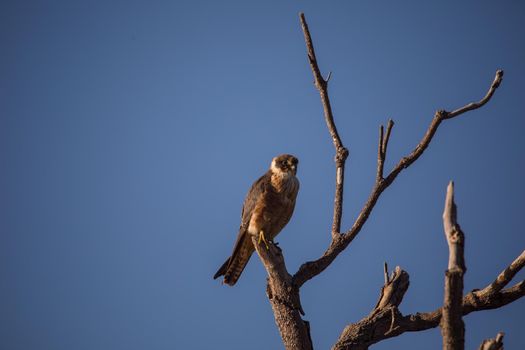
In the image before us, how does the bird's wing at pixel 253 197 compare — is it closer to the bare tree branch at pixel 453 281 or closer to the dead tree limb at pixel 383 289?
the dead tree limb at pixel 383 289

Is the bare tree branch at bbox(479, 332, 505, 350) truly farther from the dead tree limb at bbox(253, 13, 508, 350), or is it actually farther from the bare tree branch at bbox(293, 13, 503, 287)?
the bare tree branch at bbox(293, 13, 503, 287)

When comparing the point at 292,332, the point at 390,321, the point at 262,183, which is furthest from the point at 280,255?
the point at 262,183

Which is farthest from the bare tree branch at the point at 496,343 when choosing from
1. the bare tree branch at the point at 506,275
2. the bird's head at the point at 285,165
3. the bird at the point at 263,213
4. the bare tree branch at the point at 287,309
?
the bird's head at the point at 285,165

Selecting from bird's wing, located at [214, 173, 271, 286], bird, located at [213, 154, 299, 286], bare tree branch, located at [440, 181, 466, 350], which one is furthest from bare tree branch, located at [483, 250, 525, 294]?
bird's wing, located at [214, 173, 271, 286]

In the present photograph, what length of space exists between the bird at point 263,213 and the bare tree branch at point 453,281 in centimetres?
239

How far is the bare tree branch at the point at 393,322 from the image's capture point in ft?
11.0

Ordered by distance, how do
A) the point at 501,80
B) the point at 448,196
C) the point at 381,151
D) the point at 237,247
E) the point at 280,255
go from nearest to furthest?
the point at 448,196 < the point at 501,80 < the point at 381,151 < the point at 280,255 < the point at 237,247

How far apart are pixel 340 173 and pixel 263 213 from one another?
4.33ft

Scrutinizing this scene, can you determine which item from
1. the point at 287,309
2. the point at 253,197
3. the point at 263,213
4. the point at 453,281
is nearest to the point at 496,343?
the point at 453,281

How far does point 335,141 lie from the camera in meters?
3.75

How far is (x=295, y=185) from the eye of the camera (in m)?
5.16

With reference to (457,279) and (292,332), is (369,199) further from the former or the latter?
(457,279)

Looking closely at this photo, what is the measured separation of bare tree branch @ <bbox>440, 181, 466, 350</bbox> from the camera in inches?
90.7

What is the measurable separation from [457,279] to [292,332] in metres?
1.41
